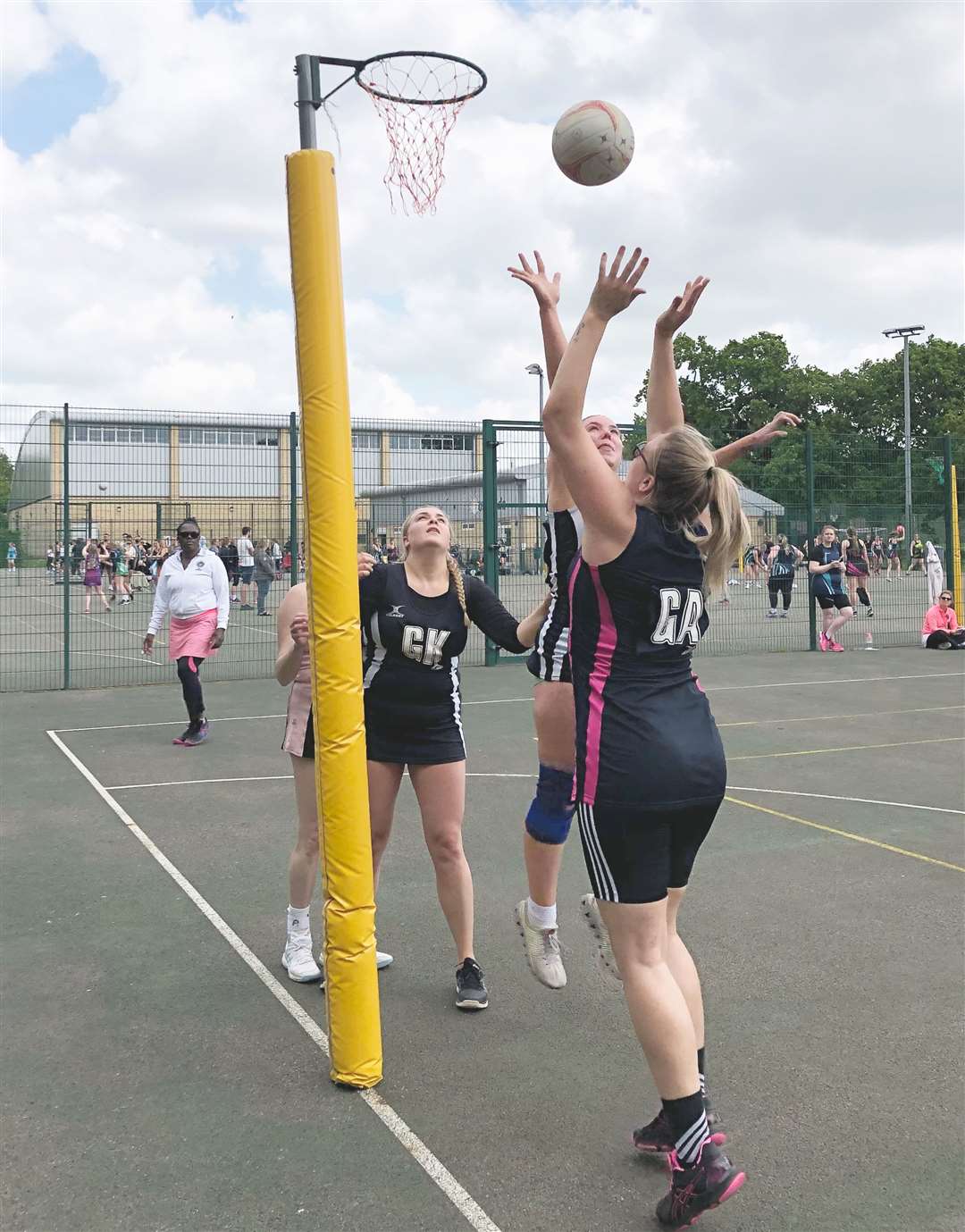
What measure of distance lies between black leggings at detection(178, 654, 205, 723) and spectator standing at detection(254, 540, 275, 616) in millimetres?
5938

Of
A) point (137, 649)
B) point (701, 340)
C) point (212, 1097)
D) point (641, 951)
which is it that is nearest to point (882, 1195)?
point (641, 951)

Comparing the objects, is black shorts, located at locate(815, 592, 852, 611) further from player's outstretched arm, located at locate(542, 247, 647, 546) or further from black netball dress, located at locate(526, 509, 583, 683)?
player's outstretched arm, located at locate(542, 247, 647, 546)

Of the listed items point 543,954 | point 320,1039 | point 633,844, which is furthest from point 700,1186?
point 320,1039

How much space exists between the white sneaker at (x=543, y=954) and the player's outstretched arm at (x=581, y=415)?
198cm

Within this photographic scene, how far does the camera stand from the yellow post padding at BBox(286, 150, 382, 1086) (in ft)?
11.8

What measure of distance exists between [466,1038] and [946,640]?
51.2 ft

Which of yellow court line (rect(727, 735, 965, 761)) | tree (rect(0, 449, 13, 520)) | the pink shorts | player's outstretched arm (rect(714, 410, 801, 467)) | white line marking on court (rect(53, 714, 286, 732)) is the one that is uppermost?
tree (rect(0, 449, 13, 520))

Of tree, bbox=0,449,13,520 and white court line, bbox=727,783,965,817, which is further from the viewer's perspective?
tree, bbox=0,449,13,520

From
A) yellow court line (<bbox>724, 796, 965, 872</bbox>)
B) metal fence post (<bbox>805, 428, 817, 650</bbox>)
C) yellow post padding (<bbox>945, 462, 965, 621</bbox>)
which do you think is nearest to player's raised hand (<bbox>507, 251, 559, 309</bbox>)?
yellow court line (<bbox>724, 796, 965, 872</bbox>)

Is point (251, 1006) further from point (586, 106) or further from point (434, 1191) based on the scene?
point (586, 106)

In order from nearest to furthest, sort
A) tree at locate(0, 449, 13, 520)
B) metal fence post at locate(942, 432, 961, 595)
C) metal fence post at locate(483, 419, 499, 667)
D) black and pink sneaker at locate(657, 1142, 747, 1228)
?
black and pink sneaker at locate(657, 1142, 747, 1228) < tree at locate(0, 449, 13, 520) < metal fence post at locate(483, 419, 499, 667) < metal fence post at locate(942, 432, 961, 595)

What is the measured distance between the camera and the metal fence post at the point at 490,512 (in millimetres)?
15492

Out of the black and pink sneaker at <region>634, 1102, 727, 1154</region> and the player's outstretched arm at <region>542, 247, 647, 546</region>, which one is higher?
the player's outstretched arm at <region>542, 247, 647, 546</region>

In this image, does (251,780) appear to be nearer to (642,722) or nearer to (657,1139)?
(657,1139)
